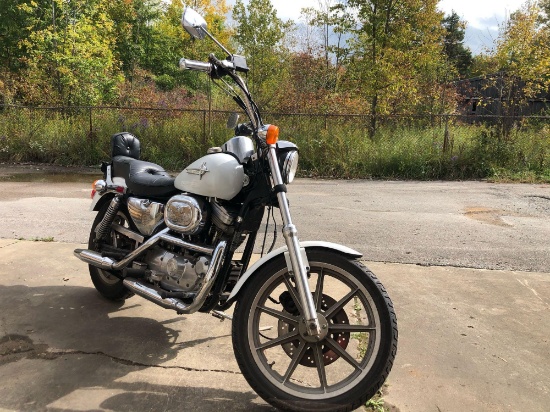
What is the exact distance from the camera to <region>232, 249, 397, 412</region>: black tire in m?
2.26

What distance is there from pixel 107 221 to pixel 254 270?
5.41 feet

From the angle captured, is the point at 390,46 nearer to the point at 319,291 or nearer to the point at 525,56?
the point at 525,56

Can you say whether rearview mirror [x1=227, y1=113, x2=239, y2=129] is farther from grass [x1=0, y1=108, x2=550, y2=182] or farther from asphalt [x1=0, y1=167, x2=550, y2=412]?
grass [x1=0, y1=108, x2=550, y2=182]

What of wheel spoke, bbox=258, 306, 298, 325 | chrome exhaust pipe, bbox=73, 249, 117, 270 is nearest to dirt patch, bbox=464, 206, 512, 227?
wheel spoke, bbox=258, 306, 298, 325

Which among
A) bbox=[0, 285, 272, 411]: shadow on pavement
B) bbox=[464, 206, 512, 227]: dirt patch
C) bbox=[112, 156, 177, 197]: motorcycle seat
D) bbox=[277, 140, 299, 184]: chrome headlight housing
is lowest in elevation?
bbox=[0, 285, 272, 411]: shadow on pavement

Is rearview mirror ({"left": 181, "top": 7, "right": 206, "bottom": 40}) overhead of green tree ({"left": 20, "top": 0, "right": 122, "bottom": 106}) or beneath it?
beneath

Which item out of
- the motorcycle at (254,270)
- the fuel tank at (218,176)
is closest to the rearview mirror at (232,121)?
the motorcycle at (254,270)

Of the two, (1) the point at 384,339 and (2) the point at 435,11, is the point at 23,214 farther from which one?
(2) the point at 435,11

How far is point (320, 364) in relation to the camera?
93.7 inches

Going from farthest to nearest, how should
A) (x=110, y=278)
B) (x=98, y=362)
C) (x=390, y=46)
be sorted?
(x=390, y=46) → (x=110, y=278) → (x=98, y=362)

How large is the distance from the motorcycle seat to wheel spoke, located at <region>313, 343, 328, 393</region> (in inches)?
55.8

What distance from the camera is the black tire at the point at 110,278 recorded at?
3.57 m

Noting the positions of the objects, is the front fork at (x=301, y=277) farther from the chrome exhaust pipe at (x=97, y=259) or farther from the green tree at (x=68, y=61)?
the green tree at (x=68, y=61)

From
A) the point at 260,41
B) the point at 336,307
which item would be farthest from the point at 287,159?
the point at 260,41
